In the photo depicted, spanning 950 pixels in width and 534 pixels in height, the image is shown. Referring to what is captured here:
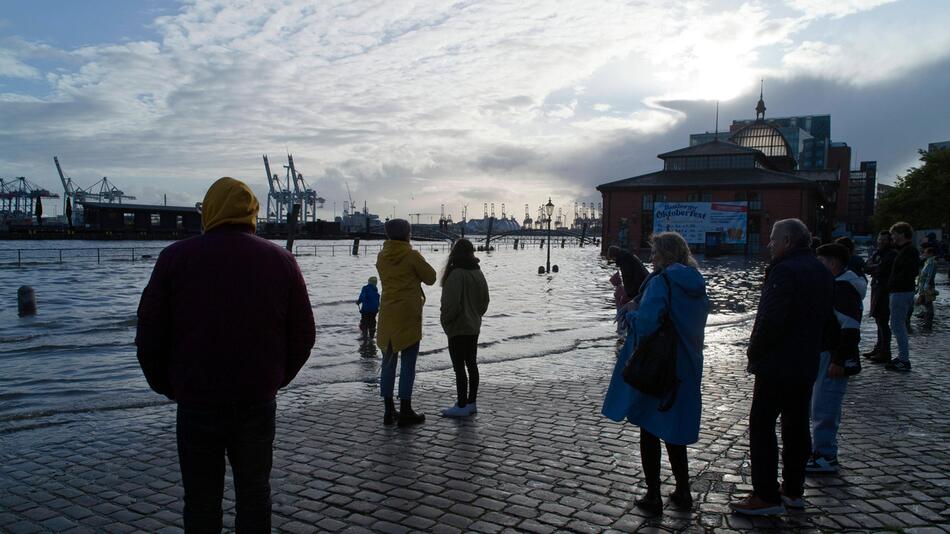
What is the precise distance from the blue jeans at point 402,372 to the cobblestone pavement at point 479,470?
1.16 feet

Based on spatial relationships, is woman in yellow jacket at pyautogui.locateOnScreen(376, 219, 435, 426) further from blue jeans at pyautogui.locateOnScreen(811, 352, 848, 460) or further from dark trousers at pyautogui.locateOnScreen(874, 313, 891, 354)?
dark trousers at pyautogui.locateOnScreen(874, 313, 891, 354)

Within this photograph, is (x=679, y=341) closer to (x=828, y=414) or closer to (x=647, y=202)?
(x=828, y=414)

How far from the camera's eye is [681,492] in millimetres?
4246

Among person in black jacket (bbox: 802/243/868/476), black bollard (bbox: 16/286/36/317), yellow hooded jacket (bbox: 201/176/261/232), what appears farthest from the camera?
black bollard (bbox: 16/286/36/317)

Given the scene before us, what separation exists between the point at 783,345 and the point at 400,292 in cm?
330

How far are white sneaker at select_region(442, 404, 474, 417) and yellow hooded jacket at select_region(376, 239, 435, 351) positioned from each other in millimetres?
934

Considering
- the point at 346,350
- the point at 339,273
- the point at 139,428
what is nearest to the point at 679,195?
the point at 339,273

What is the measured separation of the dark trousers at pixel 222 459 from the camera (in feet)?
9.26

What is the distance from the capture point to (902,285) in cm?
863

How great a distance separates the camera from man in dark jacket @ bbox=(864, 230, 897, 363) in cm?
919

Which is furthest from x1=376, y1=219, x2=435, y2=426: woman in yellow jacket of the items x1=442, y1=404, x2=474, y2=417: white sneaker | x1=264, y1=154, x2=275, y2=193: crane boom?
x1=264, y1=154, x2=275, y2=193: crane boom

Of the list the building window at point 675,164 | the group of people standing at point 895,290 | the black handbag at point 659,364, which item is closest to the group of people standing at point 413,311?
the black handbag at point 659,364

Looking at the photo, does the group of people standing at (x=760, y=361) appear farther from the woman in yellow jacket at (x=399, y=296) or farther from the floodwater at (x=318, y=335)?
the floodwater at (x=318, y=335)

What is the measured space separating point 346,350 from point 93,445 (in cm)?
601
